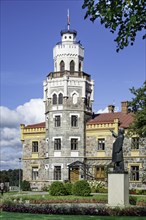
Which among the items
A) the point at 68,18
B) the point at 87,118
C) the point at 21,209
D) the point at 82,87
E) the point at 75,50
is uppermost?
the point at 68,18

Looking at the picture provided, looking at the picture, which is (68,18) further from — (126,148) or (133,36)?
(133,36)

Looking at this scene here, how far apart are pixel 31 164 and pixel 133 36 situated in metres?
38.5

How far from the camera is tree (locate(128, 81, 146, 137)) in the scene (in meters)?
32.1

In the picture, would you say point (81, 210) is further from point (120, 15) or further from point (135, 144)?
point (135, 144)

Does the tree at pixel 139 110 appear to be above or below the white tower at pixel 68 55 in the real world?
below

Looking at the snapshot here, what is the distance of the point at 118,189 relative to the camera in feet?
66.5

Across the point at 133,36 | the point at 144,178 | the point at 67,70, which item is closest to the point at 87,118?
the point at 67,70

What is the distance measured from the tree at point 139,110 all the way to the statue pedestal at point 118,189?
38.3 ft

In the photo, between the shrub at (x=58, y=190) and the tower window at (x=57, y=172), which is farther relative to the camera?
the tower window at (x=57, y=172)

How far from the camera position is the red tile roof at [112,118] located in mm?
44175

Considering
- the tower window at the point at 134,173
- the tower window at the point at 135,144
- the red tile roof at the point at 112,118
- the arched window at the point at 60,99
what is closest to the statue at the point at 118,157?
the tower window at the point at 135,144

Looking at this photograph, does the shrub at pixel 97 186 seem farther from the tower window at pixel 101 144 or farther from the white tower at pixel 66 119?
the tower window at pixel 101 144

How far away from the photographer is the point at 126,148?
142 feet

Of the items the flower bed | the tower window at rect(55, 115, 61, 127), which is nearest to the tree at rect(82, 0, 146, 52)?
the flower bed
